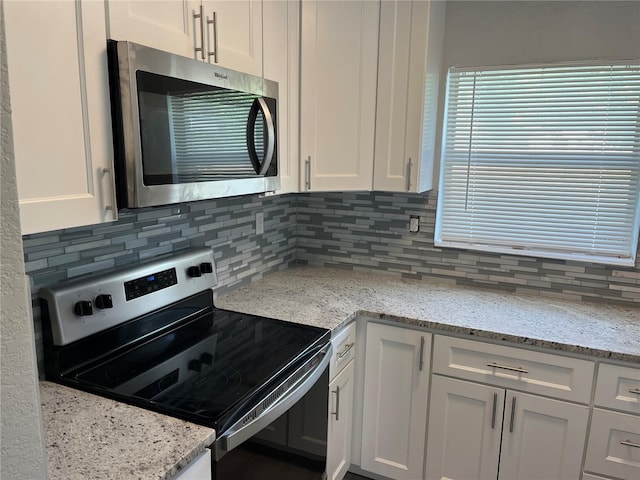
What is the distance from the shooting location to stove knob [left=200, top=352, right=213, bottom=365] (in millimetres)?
1492

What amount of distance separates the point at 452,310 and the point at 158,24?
1533 mm

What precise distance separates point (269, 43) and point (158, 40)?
0.64 metres

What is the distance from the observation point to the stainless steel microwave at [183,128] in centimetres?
117

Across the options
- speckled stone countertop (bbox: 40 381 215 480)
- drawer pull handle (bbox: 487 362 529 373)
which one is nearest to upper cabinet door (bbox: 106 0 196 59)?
speckled stone countertop (bbox: 40 381 215 480)

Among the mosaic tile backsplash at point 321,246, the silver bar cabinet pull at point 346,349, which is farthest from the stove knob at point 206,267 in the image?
the silver bar cabinet pull at point 346,349

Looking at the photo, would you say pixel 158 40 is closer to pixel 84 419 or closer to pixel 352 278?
pixel 84 419

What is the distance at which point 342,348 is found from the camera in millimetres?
1938

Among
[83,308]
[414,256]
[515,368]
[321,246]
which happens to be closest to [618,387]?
[515,368]

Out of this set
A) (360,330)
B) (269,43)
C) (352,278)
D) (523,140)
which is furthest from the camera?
(352,278)

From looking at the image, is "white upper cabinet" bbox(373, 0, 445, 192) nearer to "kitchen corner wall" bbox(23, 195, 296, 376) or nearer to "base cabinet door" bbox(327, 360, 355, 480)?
"kitchen corner wall" bbox(23, 195, 296, 376)

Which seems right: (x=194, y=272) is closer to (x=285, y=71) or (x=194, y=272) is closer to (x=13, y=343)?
(x=285, y=71)

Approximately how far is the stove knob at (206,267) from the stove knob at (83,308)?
20.8 inches

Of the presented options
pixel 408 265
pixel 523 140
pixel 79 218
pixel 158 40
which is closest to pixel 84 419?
pixel 79 218

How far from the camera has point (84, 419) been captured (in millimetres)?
1154
